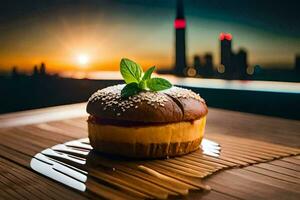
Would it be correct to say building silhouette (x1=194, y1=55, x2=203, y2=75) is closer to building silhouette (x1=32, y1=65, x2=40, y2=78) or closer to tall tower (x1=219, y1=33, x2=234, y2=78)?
tall tower (x1=219, y1=33, x2=234, y2=78)

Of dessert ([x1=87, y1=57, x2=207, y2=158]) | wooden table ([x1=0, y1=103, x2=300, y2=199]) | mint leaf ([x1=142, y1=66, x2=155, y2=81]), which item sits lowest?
wooden table ([x1=0, y1=103, x2=300, y2=199])

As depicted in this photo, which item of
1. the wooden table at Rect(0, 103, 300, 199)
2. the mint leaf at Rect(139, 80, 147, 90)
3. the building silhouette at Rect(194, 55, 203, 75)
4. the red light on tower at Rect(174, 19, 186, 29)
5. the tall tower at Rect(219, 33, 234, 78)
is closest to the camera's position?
the wooden table at Rect(0, 103, 300, 199)

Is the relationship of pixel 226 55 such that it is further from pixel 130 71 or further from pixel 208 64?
pixel 130 71

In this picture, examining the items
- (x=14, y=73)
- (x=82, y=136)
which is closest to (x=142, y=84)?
(x=82, y=136)

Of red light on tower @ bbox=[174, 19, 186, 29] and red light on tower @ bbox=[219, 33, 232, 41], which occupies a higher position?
red light on tower @ bbox=[174, 19, 186, 29]

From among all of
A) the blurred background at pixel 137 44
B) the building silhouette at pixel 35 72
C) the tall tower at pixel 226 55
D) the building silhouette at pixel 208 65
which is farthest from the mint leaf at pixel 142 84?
the building silhouette at pixel 208 65

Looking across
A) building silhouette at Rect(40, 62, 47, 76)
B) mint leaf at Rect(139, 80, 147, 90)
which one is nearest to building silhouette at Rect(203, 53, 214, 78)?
building silhouette at Rect(40, 62, 47, 76)

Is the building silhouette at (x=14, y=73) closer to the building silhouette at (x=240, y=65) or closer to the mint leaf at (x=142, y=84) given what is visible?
the building silhouette at (x=240, y=65)
